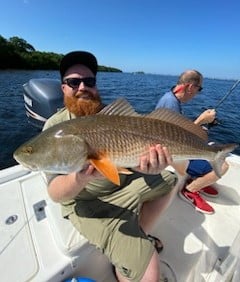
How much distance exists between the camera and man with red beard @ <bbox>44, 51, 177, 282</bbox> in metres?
1.80

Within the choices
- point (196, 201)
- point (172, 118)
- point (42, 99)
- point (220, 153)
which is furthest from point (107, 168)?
point (42, 99)

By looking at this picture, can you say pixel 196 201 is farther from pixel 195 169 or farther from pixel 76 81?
pixel 76 81

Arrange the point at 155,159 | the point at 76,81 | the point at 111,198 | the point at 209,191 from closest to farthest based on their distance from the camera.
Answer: the point at 155,159 < the point at 111,198 < the point at 76,81 < the point at 209,191

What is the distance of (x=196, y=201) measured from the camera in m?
3.56

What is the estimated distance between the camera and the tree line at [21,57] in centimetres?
5591

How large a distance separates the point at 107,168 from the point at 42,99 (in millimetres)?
4105

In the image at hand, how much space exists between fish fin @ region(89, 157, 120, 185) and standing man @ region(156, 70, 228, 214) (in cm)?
185

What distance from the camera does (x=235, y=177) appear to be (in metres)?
3.98

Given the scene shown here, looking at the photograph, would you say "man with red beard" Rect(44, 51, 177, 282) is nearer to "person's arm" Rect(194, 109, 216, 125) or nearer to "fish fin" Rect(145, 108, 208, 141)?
"fish fin" Rect(145, 108, 208, 141)

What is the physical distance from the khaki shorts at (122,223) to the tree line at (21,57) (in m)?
56.9

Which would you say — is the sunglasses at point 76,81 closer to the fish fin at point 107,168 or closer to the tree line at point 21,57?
the fish fin at point 107,168

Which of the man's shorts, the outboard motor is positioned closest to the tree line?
the outboard motor

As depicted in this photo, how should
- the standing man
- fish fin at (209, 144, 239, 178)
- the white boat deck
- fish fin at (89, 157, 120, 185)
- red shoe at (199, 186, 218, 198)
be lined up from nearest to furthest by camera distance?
fish fin at (89, 157, 120, 185)
the white boat deck
fish fin at (209, 144, 239, 178)
the standing man
red shoe at (199, 186, 218, 198)

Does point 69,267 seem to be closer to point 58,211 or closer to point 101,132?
point 58,211
